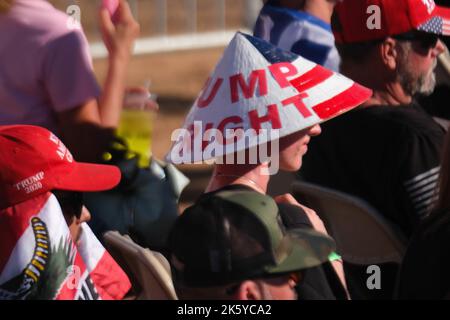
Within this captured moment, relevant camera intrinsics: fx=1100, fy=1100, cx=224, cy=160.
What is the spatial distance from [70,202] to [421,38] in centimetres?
151

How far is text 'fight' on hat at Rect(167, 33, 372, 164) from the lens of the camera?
297 centimetres

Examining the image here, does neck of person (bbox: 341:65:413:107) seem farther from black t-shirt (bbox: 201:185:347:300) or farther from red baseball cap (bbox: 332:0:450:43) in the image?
black t-shirt (bbox: 201:185:347:300)

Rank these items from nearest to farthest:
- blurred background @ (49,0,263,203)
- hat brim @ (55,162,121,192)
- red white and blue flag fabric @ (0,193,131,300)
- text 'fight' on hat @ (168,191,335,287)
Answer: text 'fight' on hat @ (168,191,335,287) < red white and blue flag fabric @ (0,193,131,300) < hat brim @ (55,162,121,192) < blurred background @ (49,0,263,203)

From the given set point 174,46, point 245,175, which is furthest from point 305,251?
point 174,46

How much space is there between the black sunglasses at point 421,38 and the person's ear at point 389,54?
0.03 metres

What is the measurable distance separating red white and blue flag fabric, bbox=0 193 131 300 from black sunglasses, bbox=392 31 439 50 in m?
1.59

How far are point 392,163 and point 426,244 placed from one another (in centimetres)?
65

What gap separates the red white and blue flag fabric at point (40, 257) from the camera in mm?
2633

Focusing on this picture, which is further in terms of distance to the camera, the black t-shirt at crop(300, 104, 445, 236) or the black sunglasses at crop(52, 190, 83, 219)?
the black t-shirt at crop(300, 104, 445, 236)

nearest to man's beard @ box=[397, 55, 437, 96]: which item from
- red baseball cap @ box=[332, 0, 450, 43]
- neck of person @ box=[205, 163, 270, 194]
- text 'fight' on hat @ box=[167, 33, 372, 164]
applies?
red baseball cap @ box=[332, 0, 450, 43]

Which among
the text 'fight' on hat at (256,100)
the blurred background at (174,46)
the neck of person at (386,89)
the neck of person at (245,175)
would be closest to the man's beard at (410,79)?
the neck of person at (386,89)

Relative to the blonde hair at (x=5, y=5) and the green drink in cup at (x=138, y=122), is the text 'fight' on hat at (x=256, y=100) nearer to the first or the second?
the green drink in cup at (x=138, y=122)

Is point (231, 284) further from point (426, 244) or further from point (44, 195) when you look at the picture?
point (426, 244)

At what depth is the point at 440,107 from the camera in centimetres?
458
